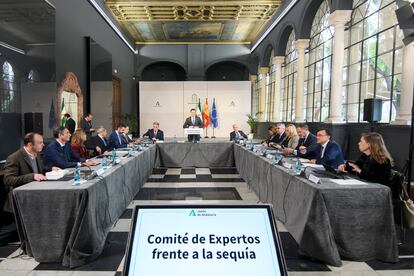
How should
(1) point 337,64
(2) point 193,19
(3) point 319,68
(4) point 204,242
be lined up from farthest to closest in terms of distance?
(2) point 193,19 → (3) point 319,68 → (1) point 337,64 → (4) point 204,242

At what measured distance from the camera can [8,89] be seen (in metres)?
4.11

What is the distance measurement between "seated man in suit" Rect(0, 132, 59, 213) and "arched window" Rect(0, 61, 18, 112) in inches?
57.2

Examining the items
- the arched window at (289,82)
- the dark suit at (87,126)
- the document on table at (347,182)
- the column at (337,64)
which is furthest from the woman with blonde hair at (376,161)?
the arched window at (289,82)

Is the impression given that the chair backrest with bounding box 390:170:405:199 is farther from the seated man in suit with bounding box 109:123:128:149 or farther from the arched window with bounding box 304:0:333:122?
the arched window with bounding box 304:0:333:122

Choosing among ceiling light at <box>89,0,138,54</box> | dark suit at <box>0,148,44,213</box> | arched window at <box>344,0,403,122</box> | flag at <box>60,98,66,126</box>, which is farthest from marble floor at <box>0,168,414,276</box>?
ceiling light at <box>89,0,138,54</box>

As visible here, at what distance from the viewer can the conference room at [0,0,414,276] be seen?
105cm

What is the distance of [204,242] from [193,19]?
10.9 metres

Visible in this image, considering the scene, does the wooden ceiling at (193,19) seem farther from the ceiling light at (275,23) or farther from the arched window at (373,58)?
the arched window at (373,58)

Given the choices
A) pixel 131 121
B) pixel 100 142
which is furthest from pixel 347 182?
pixel 131 121

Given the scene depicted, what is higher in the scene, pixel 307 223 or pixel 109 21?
pixel 109 21

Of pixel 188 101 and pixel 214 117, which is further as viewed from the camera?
pixel 188 101

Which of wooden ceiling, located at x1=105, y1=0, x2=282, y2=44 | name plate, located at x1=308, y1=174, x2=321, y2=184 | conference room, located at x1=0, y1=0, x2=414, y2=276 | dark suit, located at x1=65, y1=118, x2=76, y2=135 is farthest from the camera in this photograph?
wooden ceiling, located at x1=105, y1=0, x2=282, y2=44

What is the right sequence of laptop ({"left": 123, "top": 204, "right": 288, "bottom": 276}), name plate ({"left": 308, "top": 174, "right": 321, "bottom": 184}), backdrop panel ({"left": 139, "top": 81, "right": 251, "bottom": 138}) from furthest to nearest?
backdrop panel ({"left": 139, "top": 81, "right": 251, "bottom": 138}), name plate ({"left": 308, "top": 174, "right": 321, "bottom": 184}), laptop ({"left": 123, "top": 204, "right": 288, "bottom": 276})

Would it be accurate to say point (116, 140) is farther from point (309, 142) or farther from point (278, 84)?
point (278, 84)
